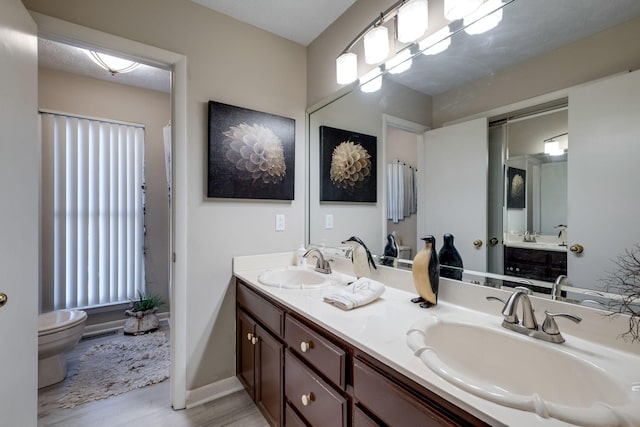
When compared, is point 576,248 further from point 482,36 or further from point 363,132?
point 363,132

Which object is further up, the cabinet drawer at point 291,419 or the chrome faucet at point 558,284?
the chrome faucet at point 558,284

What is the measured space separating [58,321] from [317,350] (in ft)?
7.17

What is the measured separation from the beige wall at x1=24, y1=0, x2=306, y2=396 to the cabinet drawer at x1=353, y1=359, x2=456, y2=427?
4.03 feet

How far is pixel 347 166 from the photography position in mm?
1952

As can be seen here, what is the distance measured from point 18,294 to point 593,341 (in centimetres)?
212

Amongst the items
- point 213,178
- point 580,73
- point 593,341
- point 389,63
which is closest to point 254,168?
point 213,178

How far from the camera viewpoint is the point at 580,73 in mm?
929

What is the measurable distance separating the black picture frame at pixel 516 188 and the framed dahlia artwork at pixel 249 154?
135cm

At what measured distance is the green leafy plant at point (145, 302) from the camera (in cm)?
275

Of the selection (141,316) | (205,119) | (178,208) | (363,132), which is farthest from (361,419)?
(141,316)

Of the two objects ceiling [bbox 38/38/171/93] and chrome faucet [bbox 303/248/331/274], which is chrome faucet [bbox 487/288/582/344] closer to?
chrome faucet [bbox 303/248/331/274]

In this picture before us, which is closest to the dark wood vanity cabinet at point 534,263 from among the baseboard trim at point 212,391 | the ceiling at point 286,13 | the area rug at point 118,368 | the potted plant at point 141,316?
the ceiling at point 286,13

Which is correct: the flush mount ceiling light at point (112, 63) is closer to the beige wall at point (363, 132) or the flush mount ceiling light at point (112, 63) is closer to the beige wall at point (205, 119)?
the beige wall at point (205, 119)

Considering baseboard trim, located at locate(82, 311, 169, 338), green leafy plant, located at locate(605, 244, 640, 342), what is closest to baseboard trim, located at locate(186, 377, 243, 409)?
baseboard trim, located at locate(82, 311, 169, 338)
